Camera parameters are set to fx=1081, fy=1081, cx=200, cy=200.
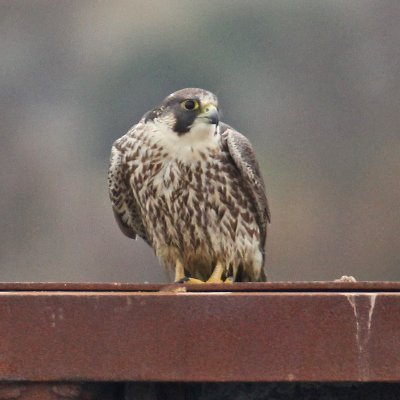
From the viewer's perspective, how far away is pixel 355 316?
103 inches

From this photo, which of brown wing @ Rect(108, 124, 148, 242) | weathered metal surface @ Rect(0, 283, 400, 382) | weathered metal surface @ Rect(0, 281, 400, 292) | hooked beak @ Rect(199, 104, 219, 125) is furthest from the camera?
brown wing @ Rect(108, 124, 148, 242)

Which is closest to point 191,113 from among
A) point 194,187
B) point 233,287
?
point 194,187

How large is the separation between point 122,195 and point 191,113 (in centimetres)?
66

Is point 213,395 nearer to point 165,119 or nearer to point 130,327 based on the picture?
point 130,327

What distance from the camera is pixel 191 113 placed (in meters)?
4.95

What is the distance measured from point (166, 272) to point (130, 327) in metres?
2.69

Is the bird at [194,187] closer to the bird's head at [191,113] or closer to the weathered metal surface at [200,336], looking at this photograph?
the bird's head at [191,113]

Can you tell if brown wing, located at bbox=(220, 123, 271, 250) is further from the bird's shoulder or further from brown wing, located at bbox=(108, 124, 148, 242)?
brown wing, located at bbox=(108, 124, 148, 242)

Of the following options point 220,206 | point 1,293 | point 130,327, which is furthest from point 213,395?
point 220,206

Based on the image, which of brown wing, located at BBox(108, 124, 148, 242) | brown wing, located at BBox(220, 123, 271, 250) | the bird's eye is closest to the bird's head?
the bird's eye

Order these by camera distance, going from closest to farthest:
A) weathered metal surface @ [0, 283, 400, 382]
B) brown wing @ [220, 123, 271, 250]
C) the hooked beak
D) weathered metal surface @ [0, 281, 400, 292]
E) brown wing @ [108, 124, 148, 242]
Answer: weathered metal surface @ [0, 283, 400, 382], weathered metal surface @ [0, 281, 400, 292], the hooked beak, brown wing @ [220, 123, 271, 250], brown wing @ [108, 124, 148, 242]

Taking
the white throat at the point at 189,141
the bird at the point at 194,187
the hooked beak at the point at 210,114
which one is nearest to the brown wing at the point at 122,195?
the bird at the point at 194,187

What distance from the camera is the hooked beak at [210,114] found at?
4.84 m

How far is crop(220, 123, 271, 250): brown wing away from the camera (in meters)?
4.98
